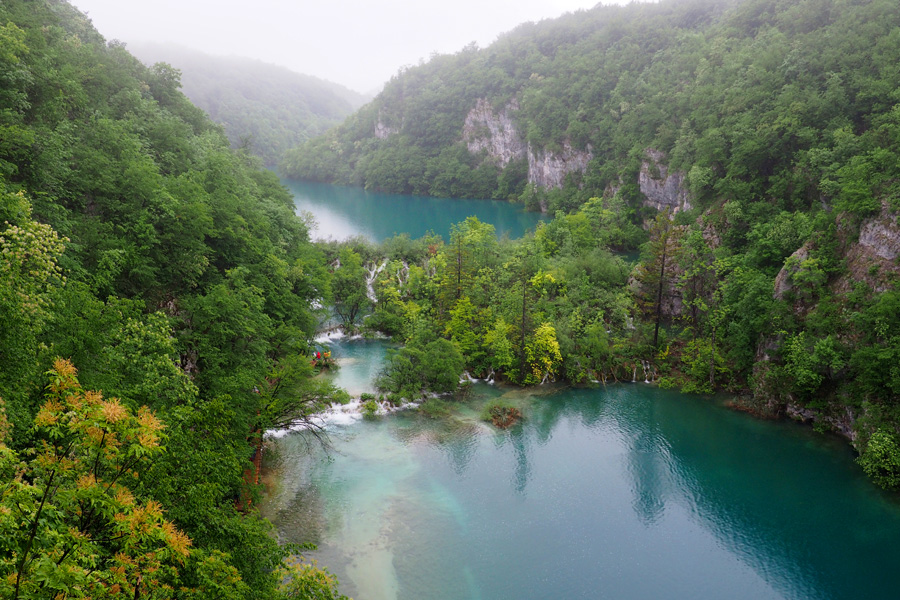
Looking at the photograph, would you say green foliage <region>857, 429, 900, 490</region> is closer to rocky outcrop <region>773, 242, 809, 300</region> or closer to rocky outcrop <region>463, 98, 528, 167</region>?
rocky outcrop <region>773, 242, 809, 300</region>

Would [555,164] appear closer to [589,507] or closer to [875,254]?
[875,254]

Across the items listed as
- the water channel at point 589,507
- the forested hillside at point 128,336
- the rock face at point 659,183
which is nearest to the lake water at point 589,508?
the water channel at point 589,507

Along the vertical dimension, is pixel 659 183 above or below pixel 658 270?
above

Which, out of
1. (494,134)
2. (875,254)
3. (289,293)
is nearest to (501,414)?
(289,293)

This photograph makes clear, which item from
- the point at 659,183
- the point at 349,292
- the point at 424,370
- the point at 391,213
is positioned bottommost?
the point at 424,370

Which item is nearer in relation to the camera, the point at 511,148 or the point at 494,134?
the point at 511,148

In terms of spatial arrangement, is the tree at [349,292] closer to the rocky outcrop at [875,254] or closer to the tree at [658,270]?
the tree at [658,270]
